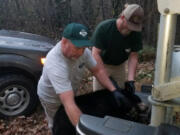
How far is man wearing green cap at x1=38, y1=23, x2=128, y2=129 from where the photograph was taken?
2041 mm

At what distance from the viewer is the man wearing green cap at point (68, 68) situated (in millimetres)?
2041

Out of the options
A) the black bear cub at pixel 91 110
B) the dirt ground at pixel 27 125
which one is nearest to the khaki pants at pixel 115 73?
the dirt ground at pixel 27 125

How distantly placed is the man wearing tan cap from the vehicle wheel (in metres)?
1.44

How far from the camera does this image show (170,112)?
1410 millimetres

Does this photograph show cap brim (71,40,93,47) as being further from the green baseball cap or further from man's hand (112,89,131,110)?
man's hand (112,89,131,110)

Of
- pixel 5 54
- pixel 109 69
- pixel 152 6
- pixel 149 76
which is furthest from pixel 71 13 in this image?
pixel 109 69

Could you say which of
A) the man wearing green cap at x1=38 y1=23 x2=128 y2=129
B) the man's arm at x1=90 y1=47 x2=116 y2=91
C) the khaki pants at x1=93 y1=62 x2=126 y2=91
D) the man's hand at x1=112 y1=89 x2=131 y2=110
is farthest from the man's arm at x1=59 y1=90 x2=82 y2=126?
the khaki pants at x1=93 y1=62 x2=126 y2=91

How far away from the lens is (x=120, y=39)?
311 cm

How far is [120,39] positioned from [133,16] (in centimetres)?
40

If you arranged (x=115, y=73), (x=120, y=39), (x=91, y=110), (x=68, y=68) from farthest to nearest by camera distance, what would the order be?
1. (x=115, y=73)
2. (x=120, y=39)
3. (x=68, y=68)
4. (x=91, y=110)

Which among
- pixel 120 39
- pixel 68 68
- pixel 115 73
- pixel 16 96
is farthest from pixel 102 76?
pixel 16 96

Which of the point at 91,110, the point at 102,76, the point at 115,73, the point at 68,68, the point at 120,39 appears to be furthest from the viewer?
the point at 115,73

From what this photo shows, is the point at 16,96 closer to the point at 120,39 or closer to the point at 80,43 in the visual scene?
the point at 120,39

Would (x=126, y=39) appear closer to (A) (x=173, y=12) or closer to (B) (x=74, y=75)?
(B) (x=74, y=75)
